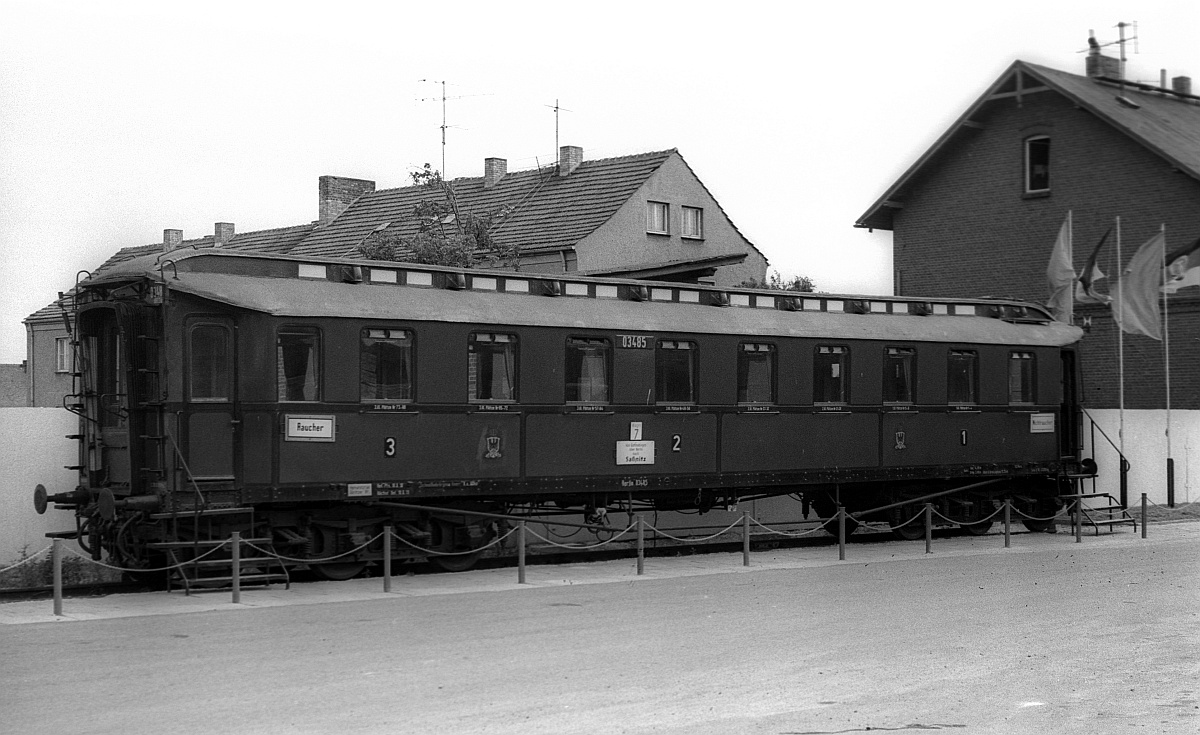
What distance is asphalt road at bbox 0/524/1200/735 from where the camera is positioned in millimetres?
9711

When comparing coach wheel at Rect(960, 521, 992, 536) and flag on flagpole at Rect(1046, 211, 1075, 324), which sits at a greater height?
flag on flagpole at Rect(1046, 211, 1075, 324)

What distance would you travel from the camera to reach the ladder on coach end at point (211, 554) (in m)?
16.0

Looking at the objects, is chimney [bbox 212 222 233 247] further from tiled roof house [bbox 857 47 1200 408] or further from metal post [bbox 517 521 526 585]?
metal post [bbox 517 521 526 585]

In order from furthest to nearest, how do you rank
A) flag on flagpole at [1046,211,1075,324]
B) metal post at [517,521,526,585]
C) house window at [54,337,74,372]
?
house window at [54,337,74,372] → flag on flagpole at [1046,211,1075,324] → metal post at [517,521,526,585]

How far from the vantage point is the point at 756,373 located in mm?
21672

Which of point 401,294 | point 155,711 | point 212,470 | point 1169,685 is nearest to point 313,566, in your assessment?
point 212,470

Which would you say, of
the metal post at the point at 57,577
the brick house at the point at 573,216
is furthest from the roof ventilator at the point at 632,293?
the brick house at the point at 573,216

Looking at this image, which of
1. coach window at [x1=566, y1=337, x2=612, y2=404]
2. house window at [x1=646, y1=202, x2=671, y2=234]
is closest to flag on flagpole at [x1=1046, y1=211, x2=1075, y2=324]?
coach window at [x1=566, y1=337, x2=612, y2=404]

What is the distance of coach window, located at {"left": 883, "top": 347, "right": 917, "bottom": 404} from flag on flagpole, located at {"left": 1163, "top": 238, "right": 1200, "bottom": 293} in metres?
9.87

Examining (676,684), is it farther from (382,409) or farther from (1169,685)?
(382,409)

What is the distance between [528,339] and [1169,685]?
985cm

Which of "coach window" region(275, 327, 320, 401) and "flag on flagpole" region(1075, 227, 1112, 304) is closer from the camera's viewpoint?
"coach window" region(275, 327, 320, 401)

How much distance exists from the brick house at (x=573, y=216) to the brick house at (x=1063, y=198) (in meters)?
5.43

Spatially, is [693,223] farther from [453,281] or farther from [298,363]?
[298,363]
